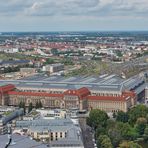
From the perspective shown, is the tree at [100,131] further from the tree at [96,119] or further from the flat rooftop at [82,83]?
the flat rooftop at [82,83]

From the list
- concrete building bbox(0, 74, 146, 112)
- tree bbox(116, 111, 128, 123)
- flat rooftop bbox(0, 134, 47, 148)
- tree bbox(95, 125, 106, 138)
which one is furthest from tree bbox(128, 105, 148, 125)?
flat rooftop bbox(0, 134, 47, 148)

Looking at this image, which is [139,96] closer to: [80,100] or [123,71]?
[80,100]

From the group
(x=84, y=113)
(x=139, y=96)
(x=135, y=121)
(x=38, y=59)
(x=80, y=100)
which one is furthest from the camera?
(x=38, y=59)

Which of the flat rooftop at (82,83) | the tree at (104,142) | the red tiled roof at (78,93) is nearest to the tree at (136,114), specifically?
the tree at (104,142)

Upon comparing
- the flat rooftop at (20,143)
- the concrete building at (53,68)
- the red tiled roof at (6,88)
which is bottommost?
the concrete building at (53,68)

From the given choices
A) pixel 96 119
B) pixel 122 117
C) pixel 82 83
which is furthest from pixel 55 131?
pixel 82 83

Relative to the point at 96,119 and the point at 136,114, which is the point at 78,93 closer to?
the point at 136,114

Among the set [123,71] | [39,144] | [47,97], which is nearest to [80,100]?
[47,97]
